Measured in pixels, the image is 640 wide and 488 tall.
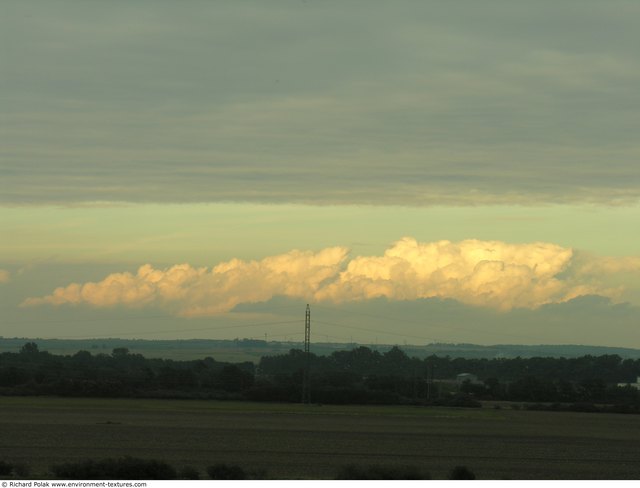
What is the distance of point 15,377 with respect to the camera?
397 ft

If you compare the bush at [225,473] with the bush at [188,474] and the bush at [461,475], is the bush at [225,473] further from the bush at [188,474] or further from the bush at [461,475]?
the bush at [461,475]

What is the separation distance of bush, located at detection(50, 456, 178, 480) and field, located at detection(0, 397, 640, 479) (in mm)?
1319

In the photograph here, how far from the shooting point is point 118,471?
37.1 metres

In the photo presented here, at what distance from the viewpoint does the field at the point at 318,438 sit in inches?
1859

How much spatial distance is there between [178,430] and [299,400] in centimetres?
4576

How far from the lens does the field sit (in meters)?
47.2

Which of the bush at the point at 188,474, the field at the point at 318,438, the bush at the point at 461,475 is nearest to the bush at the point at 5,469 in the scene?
the field at the point at 318,438

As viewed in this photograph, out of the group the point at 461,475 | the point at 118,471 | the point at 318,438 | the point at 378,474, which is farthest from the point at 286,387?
the point at 118,471

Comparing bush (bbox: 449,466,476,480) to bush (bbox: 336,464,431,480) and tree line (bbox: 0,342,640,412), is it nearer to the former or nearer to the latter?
bush (bbox: 336,464,431,480)

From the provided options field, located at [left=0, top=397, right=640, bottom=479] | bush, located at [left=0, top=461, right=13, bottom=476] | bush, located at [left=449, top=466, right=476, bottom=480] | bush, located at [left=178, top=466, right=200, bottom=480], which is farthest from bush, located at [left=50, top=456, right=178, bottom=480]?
bush, located at [left=449, top=466, right=476, bottom=480]

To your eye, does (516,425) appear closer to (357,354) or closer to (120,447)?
(120,447)

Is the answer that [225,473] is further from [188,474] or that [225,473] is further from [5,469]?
[5,469]

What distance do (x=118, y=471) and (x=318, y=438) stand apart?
26907 millimetres

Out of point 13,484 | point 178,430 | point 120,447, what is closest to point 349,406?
point 178,430
